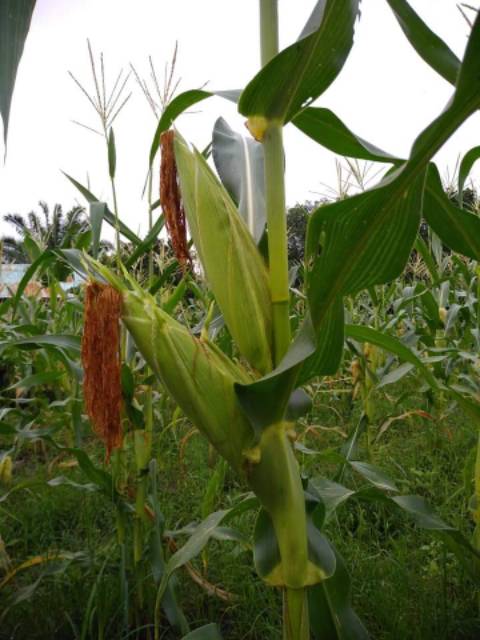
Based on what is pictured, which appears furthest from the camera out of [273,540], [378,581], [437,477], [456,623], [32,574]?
[437,477]

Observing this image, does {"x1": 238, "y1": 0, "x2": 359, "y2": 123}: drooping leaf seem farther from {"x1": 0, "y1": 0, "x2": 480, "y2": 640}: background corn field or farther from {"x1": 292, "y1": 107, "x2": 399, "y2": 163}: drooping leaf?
{"x1": 292, "y1": 107, "x2": 399, "y2": 163}: drooping leaf

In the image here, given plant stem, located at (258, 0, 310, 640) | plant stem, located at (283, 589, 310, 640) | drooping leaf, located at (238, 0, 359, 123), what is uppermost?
drooping leaf, located at (238, 0, 359, 123)

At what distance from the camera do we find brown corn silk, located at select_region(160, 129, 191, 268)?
0.90 m

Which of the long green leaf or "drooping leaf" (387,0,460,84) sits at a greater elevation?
"drooping leaf" (387,0,460,84)

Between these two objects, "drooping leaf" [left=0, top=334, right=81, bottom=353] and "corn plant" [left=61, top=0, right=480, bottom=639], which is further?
"drooping leaf" [left=0, top=334, right=81, bottom=353]

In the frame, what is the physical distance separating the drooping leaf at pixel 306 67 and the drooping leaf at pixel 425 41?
76 millimetres

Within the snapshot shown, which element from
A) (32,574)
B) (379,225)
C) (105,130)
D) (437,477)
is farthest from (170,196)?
(437,477)

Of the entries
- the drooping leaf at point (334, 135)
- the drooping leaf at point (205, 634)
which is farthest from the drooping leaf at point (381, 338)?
the drooping leaf at point (205, 634)

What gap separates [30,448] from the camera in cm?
358

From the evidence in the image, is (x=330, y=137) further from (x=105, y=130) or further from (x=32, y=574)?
(x=32, y=574)

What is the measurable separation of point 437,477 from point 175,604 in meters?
1.48

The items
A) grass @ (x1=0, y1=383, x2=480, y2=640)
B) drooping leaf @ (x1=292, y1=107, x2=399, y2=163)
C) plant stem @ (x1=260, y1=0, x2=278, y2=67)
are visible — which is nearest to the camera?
plant stem @ (x1=260, y1=0, x2=278, y2=67)

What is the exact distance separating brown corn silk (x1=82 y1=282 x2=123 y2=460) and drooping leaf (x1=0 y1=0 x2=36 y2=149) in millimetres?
434

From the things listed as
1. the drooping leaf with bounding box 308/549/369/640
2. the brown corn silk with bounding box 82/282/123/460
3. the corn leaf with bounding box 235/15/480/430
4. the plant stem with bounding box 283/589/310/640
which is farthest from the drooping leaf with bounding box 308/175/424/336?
the drooping leaf with bounding box 308/549/369/640
